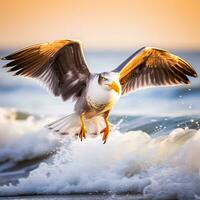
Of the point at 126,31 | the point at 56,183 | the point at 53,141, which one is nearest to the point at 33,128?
the point at 53,141

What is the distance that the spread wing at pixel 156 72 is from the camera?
2895 millimetres

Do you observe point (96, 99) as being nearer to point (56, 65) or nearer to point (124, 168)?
point (56, 65)

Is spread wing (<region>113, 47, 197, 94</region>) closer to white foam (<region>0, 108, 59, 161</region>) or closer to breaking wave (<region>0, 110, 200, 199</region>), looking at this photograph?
breaking wave (<region>0, 110, 200, 199</region>)

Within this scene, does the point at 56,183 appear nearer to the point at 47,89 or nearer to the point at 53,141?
the point at 53,141

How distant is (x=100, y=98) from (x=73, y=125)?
22 centimetres

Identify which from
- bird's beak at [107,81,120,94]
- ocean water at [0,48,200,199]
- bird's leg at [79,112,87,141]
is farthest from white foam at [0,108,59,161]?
bird's beak at [107,81,120,94]

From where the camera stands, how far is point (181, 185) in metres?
2.87

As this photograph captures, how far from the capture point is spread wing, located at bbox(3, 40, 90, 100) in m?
2.76

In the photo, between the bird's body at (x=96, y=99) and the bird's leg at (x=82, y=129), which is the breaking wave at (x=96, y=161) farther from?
the bird's body at (x=96, y=99)

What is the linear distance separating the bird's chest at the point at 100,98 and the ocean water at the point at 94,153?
13 cm

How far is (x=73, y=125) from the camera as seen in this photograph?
2.86m

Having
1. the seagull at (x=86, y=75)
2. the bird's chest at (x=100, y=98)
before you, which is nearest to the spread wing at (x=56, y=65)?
the seagull at (x=86, y=75)

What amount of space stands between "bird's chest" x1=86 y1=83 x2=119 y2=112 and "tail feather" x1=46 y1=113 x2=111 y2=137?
104 millimetres

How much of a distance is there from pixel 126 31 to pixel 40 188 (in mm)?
895
